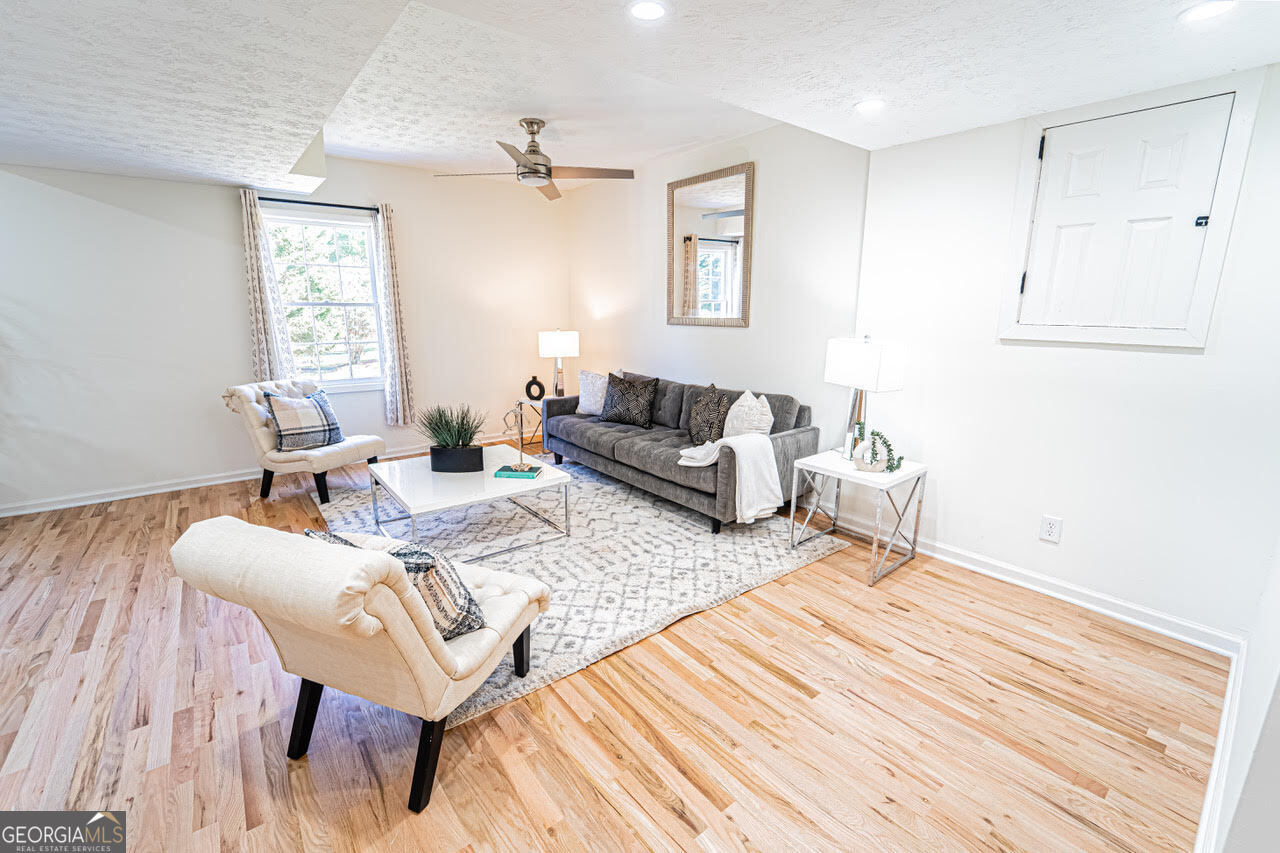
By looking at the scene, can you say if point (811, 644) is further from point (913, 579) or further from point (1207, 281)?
point (1207, 281)

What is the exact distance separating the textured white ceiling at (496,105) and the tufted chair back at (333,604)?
1.87m

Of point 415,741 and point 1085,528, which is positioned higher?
point 1085,528

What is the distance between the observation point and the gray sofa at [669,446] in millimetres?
3279

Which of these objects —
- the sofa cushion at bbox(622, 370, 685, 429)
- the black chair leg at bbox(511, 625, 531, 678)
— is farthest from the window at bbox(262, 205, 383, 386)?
the black chair leg at bbox(511, 625, 531, 678)

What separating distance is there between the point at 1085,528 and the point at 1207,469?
0.52m

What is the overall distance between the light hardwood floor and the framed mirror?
2.56 meters

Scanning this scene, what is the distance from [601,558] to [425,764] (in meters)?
1.58

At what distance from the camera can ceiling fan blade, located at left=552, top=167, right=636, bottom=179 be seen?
350 centimetres

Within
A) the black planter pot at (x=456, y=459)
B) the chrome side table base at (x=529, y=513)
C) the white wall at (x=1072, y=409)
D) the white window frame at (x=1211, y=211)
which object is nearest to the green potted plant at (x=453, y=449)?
the black planter pot at (x=456, y=459)

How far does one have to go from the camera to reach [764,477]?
331cm

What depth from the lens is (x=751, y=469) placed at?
3223 millimetres

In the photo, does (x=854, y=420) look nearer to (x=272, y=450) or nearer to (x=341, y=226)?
(x=272, y=450)

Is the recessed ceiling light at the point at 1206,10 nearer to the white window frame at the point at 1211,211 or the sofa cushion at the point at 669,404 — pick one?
the white window frame at the point at 1211,211

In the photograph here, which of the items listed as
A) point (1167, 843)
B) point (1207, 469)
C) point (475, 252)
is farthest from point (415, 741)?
point (475, 252)
